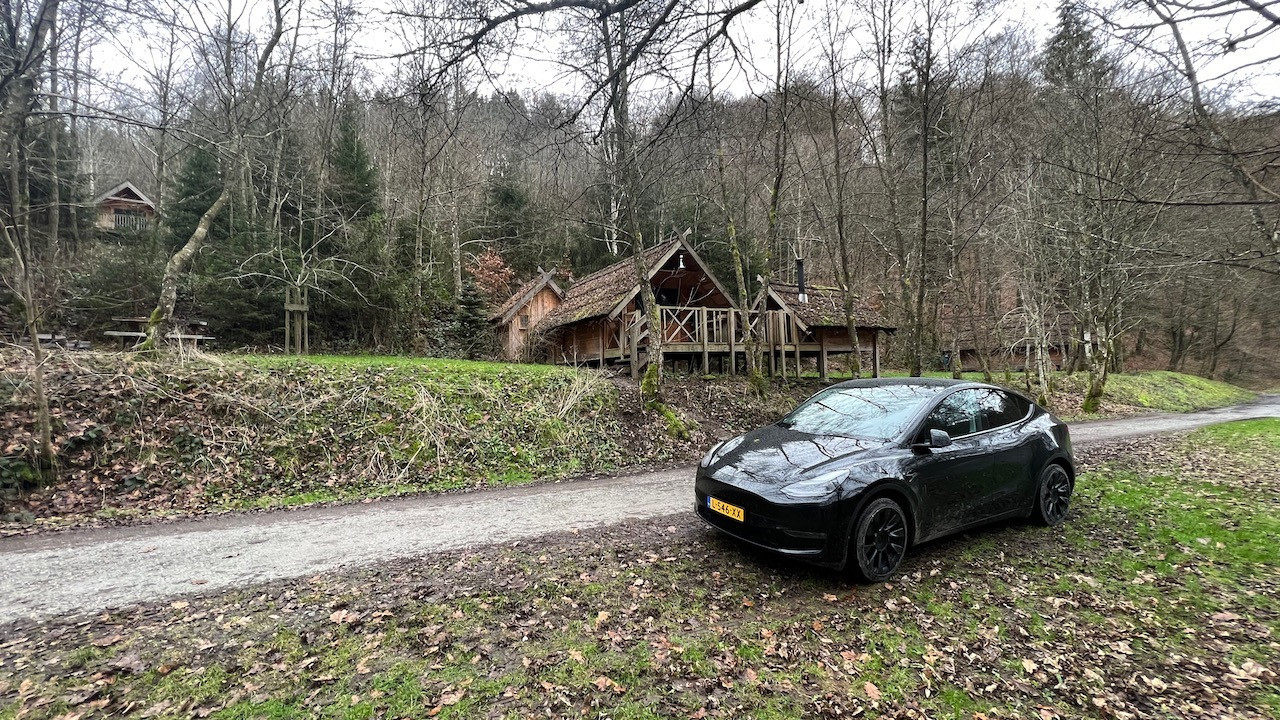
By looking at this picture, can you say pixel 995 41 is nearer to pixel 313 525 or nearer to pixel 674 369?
pixel 674 369

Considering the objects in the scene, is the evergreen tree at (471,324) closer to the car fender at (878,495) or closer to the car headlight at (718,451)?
the car headlight at (718,451)

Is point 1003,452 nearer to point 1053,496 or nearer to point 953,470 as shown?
point 953,470

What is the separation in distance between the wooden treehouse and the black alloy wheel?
353 inches

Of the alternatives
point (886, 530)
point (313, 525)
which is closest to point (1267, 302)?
point (886, 530)

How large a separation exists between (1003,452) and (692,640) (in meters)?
4.08

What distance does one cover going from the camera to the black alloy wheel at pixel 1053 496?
5.88 meters

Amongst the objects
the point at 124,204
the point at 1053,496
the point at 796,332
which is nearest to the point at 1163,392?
the point at 796,332

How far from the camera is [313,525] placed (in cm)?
613

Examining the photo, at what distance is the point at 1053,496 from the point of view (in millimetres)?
6035

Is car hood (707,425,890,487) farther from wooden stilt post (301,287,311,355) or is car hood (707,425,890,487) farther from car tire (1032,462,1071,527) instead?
wooden stilt post (301,287,311,355)

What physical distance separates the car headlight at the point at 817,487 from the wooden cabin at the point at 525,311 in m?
18.0

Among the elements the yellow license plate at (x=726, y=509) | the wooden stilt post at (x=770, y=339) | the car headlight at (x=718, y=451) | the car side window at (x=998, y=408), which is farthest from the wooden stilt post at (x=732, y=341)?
the yellow license plate at (x=726, y=509)

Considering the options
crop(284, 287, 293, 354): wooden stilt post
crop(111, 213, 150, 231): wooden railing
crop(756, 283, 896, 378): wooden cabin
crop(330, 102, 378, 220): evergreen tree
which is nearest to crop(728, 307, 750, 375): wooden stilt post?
crop(756, 283, 896, 378): wooden cabin

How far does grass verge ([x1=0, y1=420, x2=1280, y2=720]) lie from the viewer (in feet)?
9.95
